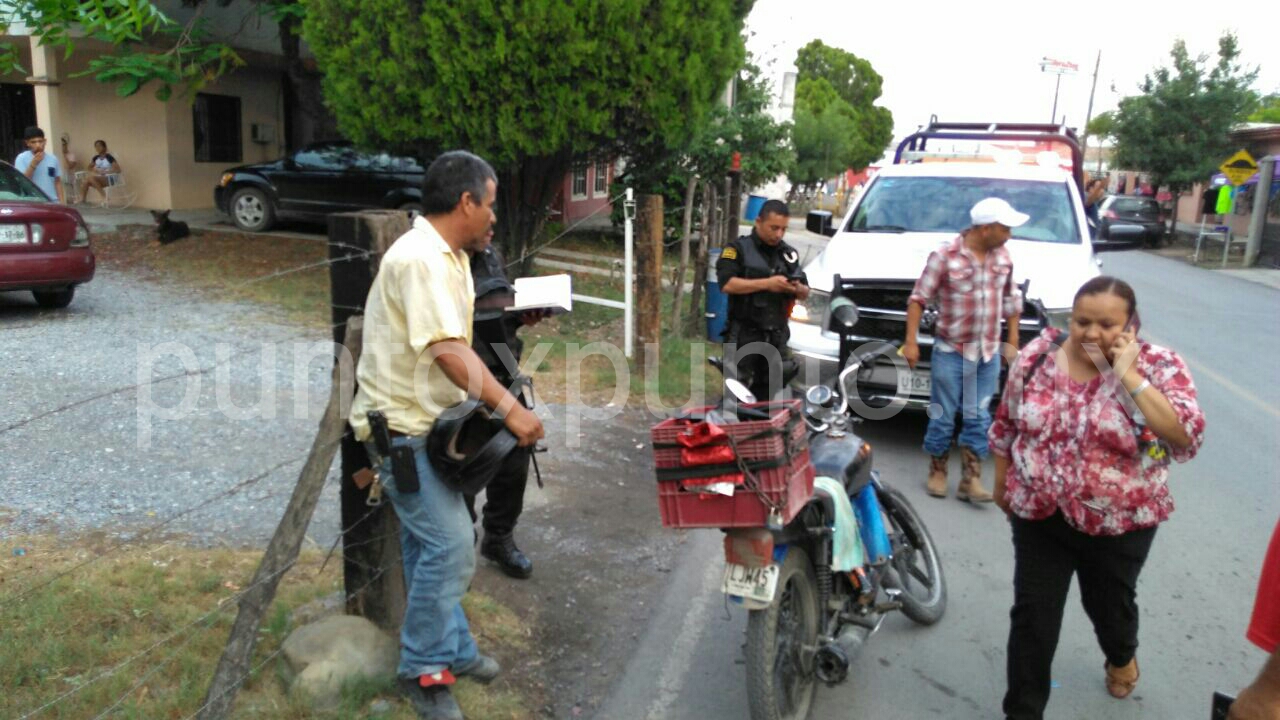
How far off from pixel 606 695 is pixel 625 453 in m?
2.99

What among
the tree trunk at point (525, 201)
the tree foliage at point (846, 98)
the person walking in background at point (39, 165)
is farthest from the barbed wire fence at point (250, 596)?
the tree foliage at point (846, 98)

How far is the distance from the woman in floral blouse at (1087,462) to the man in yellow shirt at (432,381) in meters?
1.72

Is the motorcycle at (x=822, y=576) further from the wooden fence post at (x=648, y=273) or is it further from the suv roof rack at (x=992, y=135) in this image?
the suv roof rack at (x=992, y=135)

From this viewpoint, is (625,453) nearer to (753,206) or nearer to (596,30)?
(596,30)

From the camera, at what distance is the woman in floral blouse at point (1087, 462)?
3.19 m

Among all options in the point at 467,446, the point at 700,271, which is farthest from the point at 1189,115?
the point at 467,446

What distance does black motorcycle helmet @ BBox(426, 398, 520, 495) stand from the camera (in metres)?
3.18

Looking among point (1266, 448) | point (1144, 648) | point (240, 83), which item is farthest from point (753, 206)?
point (1144, 648)

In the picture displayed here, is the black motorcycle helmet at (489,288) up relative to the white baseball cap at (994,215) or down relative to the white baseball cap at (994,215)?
down

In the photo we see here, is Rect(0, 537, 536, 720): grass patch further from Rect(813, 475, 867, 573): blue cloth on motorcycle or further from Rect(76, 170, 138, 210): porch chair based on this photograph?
Rect(76, 170, 138, 210): porch chair

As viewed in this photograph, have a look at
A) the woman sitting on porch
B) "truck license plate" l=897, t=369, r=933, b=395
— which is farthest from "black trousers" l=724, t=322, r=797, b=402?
the woman sitting on porch

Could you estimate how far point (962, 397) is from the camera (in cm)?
615

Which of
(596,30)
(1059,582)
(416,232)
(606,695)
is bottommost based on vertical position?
(606,695)

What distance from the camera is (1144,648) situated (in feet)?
14.3
